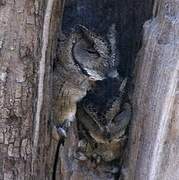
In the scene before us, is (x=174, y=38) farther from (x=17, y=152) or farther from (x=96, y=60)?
(x=17, y=152)

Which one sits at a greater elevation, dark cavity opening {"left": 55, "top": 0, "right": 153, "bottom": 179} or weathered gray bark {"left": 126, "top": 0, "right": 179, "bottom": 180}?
dark cavity opening {"left": 55, "top": 0, "right": 153, "bottom": 179}

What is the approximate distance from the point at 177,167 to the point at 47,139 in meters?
0.32

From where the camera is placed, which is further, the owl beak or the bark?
the owl beak

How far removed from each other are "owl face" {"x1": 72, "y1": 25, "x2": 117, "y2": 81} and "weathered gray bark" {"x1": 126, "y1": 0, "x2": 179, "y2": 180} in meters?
0.09

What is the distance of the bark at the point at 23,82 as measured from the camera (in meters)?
1.10

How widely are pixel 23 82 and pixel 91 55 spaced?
0.17 metres

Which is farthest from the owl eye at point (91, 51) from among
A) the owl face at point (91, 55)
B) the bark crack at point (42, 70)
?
the bark crack at point (42, 70)

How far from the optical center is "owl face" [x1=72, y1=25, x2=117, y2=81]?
47.1 inches

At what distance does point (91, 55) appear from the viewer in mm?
1197

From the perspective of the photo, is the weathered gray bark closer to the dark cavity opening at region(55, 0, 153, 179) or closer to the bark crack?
the dark cavity opening at region(55, 0, 153, 179)

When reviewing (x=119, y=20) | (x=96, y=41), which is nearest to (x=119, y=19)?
(x=119, y=20)

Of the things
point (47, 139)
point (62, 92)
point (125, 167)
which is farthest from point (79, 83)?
point (125, 167)

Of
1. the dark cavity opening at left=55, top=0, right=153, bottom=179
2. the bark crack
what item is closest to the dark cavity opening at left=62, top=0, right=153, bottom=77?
the dark cavity opening at left=55, top=0, right=153, bottom=179

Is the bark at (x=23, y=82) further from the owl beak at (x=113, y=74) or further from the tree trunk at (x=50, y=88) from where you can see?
the owl beak at (x=113, y=74)
